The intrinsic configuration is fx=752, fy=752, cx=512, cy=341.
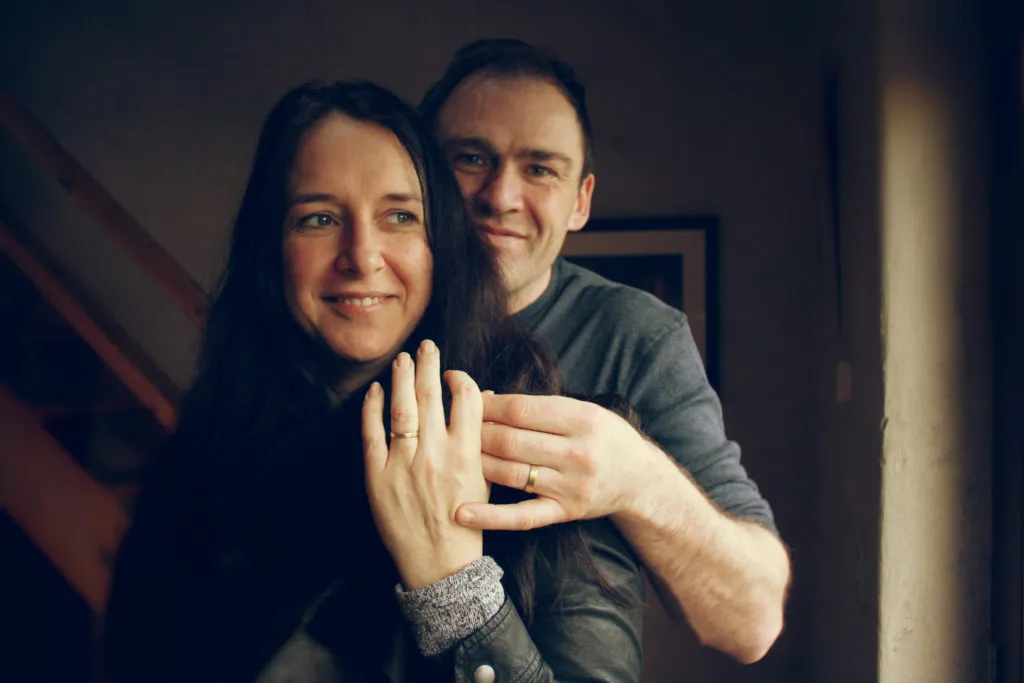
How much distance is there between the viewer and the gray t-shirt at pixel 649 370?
0.91 m

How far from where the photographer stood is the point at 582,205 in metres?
1.05

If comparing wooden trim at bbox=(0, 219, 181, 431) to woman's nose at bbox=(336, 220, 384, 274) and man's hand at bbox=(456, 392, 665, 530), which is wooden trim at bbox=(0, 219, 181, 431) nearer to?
woman's nose at bbox=(336, 220, 384, 274)

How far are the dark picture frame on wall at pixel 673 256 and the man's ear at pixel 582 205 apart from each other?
181mm

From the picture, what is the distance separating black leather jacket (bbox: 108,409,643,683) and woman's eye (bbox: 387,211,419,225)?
0.23 m

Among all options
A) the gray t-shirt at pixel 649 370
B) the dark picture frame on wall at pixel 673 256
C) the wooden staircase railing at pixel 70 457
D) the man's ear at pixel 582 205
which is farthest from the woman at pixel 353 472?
the dark picture frame on wall at pixel 673 256

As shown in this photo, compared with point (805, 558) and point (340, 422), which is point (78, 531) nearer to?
point (340, 422)

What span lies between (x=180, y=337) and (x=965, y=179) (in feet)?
4.37

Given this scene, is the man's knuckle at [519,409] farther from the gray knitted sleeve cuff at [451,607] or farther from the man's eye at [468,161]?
the man's eye at [468,161]

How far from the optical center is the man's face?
0.94m

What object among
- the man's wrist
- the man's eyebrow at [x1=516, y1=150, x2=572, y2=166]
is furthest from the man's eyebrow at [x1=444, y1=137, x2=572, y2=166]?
the man's wrist

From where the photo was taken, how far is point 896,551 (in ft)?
3.70

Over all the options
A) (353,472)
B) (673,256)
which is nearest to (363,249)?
(353,472)

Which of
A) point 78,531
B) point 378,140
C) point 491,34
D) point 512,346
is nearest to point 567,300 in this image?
point 512,346

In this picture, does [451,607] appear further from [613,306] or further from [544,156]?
[544,156]
